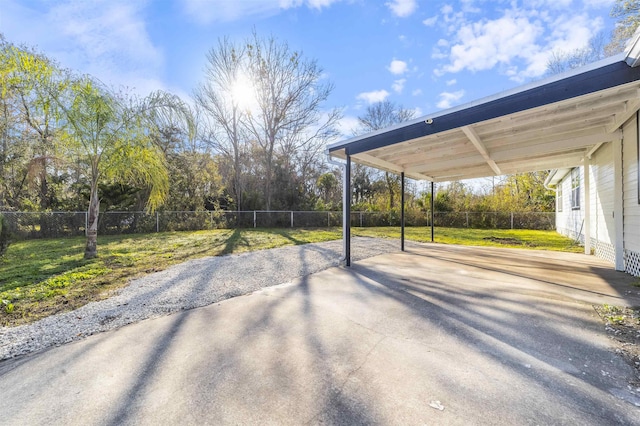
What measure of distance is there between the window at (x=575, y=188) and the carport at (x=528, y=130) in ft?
7.11

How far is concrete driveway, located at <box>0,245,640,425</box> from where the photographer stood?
4.76 feet

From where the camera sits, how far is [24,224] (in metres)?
8.88

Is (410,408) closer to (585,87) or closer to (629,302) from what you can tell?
(629,302)

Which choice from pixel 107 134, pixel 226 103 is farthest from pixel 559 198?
pixel 226 103

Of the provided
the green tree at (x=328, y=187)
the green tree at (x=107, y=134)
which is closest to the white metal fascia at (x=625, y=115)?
the green tree at (x=107, y=134)

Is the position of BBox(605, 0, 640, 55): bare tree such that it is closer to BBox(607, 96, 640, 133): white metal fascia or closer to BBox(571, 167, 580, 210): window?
BBox(571, 167, 580, 210): window

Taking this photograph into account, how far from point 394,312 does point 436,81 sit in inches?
372

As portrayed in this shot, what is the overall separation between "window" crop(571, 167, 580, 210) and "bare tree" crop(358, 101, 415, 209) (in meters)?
11.5

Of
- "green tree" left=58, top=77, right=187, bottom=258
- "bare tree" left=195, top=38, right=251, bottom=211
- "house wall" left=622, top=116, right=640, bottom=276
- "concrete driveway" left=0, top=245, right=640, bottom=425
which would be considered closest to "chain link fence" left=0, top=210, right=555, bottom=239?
"bare tree" left=195, top=38, right=251, bottom=211

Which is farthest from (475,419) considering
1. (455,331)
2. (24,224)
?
(24,224)

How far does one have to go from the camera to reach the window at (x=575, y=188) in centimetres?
840

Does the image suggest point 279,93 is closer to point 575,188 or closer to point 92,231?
point 92,231

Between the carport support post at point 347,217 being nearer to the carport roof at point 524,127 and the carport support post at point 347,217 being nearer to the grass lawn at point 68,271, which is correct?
the carport roof at point 524,127

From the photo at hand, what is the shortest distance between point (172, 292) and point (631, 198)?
721 centimetres
